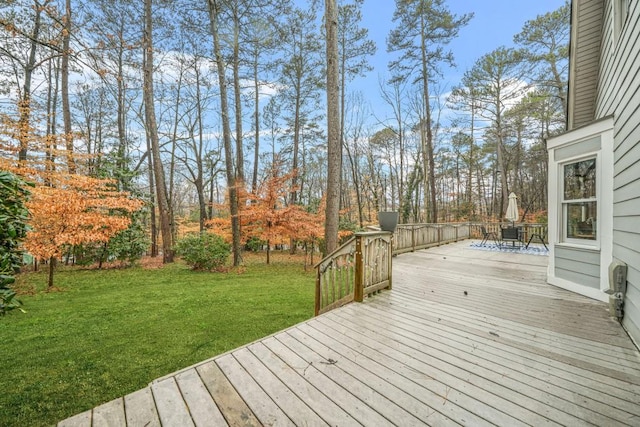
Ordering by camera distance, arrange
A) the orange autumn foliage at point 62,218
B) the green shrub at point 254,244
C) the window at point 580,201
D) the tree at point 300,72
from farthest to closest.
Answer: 1. the green shrub at point 254,244
2. the tree at point 300,72
3. the orange autumn foliage at point 62,218
4. the window at point 580,201

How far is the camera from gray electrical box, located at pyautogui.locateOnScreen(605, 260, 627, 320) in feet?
9.34

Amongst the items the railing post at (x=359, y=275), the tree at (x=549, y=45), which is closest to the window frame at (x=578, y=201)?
the railing post at (x=359, y=275)

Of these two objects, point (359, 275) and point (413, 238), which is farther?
point (413, 238)

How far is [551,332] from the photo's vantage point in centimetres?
278

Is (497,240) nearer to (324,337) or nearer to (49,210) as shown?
(324,337)

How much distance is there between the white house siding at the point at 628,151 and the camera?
99.6 inches

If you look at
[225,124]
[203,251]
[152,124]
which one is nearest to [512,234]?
[203,251]

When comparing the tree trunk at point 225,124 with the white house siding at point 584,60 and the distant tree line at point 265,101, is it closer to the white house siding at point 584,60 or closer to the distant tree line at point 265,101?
the distant tree line at point 265,101

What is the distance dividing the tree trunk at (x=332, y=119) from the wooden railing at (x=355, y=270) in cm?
215

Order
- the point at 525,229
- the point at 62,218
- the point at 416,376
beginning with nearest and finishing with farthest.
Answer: the point at 416,376, the point at 62,218, the point at 525,229

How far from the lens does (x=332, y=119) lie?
5.91 m

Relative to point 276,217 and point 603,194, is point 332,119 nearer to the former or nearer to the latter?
point 276,217

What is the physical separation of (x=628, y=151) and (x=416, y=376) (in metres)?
3.42

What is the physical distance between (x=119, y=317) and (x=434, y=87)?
15.1 meters
